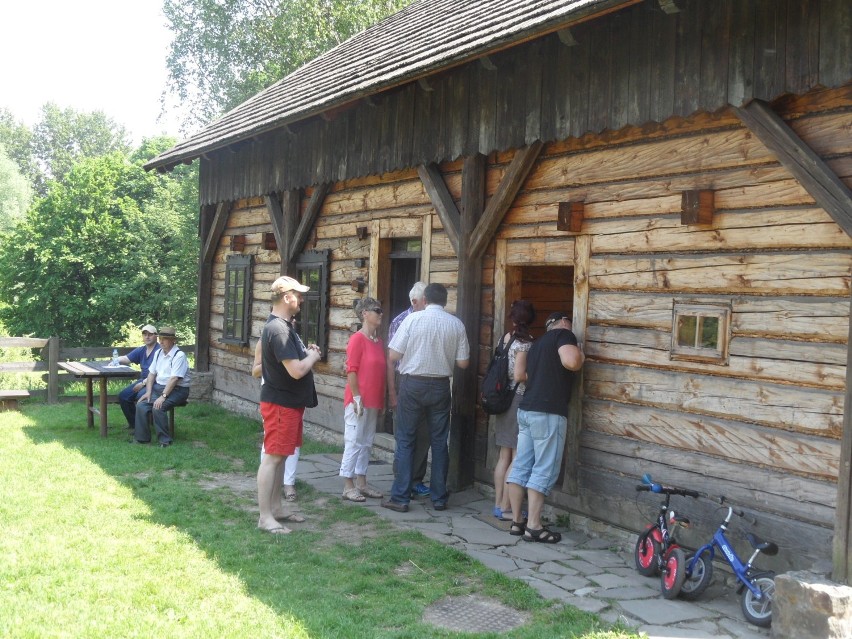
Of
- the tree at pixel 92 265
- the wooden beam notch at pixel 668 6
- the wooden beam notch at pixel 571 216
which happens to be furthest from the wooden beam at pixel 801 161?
the tree at pixel 92 265

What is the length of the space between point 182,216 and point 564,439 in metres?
19.4

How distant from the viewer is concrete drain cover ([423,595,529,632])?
477 centimetres

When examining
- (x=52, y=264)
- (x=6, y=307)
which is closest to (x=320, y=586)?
(x=52, y=264)

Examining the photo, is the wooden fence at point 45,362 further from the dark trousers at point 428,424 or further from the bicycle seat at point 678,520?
the bicycle seat at point 678,520

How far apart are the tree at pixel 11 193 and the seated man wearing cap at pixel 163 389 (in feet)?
147

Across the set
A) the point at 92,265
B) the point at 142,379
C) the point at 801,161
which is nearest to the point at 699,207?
the point at 801,161

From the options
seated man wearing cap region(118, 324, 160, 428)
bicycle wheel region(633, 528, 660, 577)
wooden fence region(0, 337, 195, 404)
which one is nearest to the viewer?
bicycle wheel region(633, 528, 660, 577)

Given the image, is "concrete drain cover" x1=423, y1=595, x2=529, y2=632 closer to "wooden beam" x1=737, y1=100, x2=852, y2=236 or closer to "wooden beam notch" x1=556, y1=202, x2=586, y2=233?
"wooden beam" x1=737, y1=100, x2=852, y2=236

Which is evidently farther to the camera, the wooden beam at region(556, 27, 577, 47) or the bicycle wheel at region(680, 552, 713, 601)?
the wooden beam at region(556, 27, 577, 47)

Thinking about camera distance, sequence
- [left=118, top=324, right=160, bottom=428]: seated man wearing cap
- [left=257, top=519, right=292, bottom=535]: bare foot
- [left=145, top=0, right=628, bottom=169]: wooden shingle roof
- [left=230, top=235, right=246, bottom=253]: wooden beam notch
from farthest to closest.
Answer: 1. [left=230, top=235, right=246, bottom=253]: wooden beam notch
2. [left=118, top=324, right=160, bottom=428]: seated man wearing cap
3. [left=257, top=519, right=292, bottom=535]: bare foot
4. [left=145, top=0, right=628, bottom=169]: wooden shingle roof

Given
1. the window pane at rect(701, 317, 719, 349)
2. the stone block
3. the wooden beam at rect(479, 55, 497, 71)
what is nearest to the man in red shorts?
the wooden beam at rect(479, 55, 497, 71)

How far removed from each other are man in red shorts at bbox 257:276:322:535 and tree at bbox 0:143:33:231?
4942 centimetres

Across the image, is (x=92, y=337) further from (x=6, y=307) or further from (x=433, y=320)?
(x=433, y=320)

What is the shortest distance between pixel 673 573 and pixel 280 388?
3.12 m
